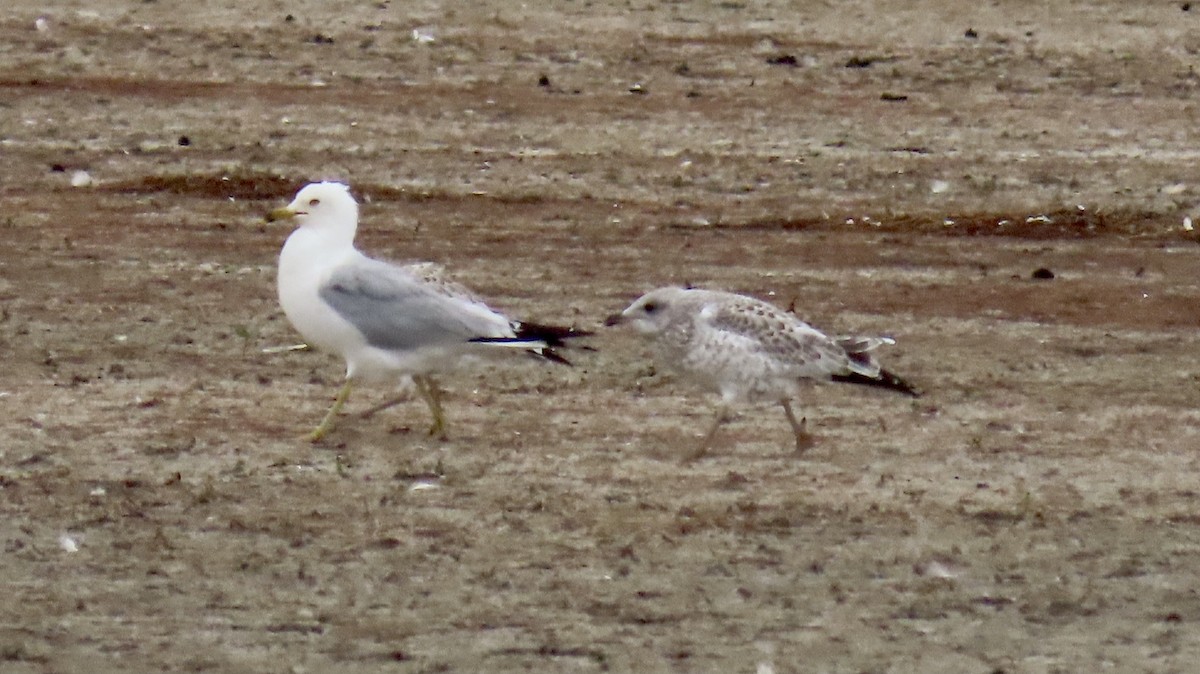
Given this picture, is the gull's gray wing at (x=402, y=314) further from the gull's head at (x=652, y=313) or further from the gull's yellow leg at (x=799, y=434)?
the gull's yellow leg at (x=799, y=434)

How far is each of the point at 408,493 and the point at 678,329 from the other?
127 cm

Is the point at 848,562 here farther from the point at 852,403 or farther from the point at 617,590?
the point at 852,403

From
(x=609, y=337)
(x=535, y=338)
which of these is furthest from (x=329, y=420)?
(x=609, y=337)

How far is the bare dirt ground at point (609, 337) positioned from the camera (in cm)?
700

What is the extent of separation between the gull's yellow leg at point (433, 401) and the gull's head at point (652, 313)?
69cm

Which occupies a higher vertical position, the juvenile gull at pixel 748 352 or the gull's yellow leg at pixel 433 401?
the juvenile gull at pixel 748 352

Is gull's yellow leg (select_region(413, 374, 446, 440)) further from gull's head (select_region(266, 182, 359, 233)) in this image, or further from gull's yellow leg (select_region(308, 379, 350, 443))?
gull's head (select_region(266, 182, 359, 233))

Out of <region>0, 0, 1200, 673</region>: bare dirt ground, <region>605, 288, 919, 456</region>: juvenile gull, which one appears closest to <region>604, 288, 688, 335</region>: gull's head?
<region>605, 288, 919, 456</region>: juvenile gull

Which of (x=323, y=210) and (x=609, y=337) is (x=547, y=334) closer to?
(x=323, y=210)

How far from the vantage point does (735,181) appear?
13789 millimetres

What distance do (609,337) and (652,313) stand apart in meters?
1.62

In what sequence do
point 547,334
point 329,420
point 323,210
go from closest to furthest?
point 329,420 < point 547,334 < point 323,210

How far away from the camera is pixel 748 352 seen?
862 cm

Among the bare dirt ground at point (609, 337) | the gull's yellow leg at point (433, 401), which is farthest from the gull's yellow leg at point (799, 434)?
the gull's yellow leg at point (433, 401)
